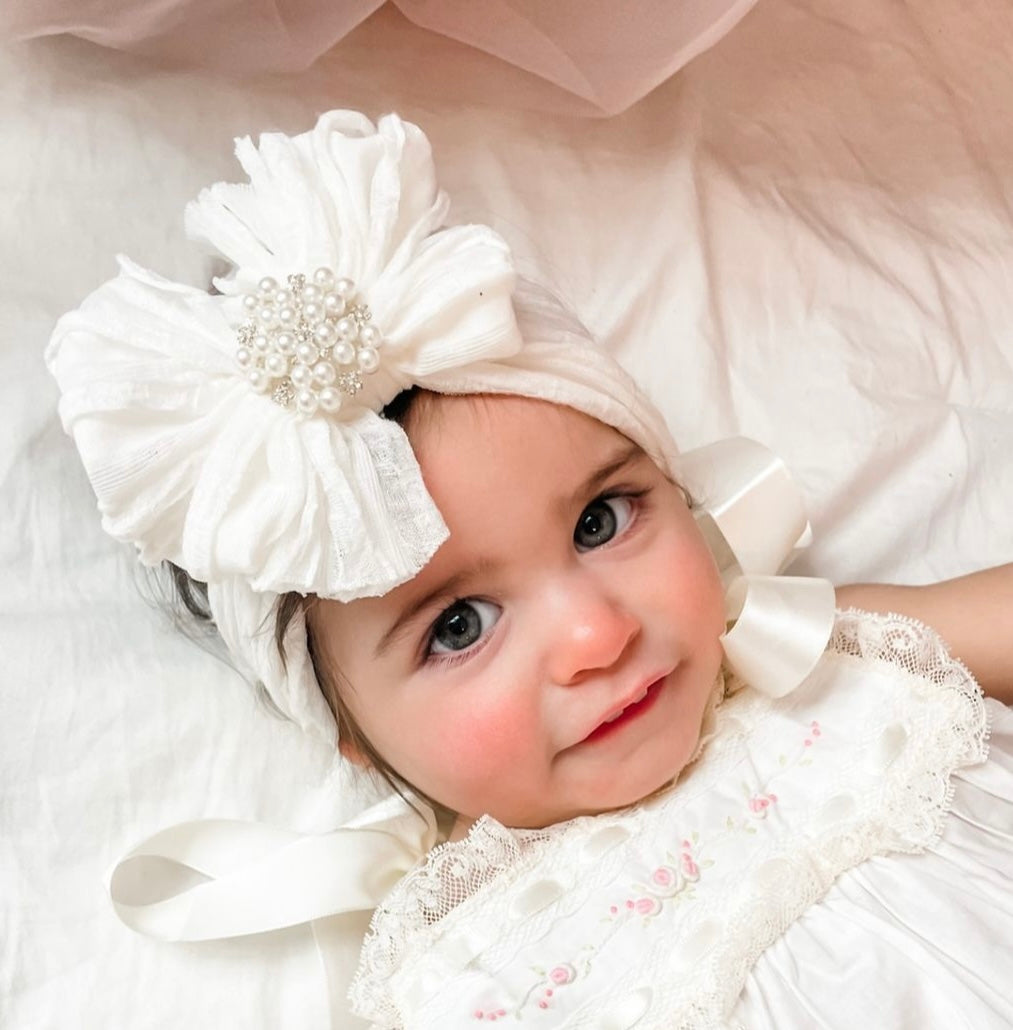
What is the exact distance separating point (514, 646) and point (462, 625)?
42mm

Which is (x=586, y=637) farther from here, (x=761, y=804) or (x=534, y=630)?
(x=761, y=804)

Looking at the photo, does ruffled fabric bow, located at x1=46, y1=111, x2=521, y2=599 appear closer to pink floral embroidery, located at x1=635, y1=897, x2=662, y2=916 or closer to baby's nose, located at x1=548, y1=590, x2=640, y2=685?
baby's nose, located at x1=548, y1=590, x2=640, y2=685

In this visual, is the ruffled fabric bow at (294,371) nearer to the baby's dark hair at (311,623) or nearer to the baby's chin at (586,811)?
the baby's dark hair at (311,623)

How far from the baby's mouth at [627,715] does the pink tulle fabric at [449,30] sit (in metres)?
0.53

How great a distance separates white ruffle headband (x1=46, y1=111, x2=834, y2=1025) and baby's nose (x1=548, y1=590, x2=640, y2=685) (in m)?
0.11

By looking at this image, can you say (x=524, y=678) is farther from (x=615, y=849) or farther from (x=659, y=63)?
(x=659, y=63)

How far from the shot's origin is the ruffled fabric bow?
73cm

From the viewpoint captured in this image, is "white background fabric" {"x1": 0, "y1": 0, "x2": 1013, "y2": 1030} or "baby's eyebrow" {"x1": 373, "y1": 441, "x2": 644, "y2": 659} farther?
"white background fabric" {"x1": 0, "y1": 0, "x2": 1013, "y2": 1030}

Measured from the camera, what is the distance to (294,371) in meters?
0.74

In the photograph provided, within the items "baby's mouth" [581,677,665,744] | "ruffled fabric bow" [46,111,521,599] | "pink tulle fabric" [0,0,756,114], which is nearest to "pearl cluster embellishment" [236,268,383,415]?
"ruffled fabric bow" [46,111,521,599]

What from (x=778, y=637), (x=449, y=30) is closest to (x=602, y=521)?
(x=778, y=637)

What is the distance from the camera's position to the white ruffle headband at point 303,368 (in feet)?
2.41

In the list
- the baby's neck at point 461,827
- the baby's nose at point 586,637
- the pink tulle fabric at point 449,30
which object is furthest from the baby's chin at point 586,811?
the pink tulle fabric at point 449,30

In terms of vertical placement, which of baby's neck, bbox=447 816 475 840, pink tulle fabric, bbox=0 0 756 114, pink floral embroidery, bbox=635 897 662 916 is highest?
pink tulle fabric, bbox=0 0 756 114
